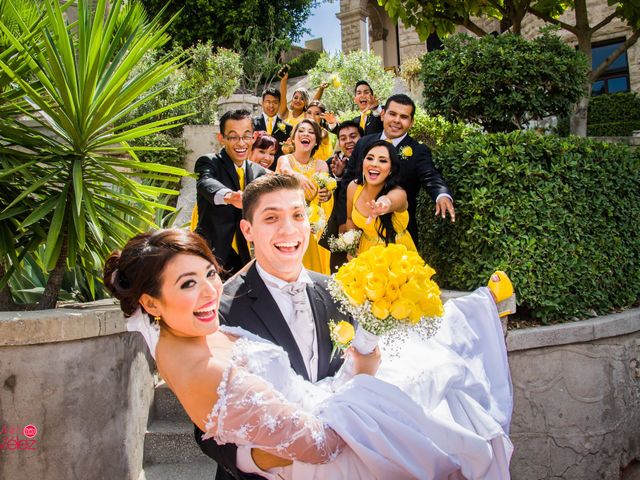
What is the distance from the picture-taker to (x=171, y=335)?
193 cm

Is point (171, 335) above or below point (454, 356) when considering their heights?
above

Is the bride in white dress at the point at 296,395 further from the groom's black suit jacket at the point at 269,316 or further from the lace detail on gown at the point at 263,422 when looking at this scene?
the groom's black suit jacket at the point at 269,316

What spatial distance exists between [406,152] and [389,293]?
2.76 m

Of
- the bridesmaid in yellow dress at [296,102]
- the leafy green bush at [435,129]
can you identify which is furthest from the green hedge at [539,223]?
the bridesmaid in yellow dress at [296,102]

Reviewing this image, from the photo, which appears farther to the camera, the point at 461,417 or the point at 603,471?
the point at 603,471

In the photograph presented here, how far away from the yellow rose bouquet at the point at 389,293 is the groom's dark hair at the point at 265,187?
515 millimetres

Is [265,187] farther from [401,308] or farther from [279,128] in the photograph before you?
[279,128]

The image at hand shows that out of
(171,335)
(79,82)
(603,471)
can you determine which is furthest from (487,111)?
(171,335)

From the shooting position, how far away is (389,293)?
6.37 feet

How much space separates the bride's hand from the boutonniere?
2.72 m

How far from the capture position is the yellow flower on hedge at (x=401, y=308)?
1907 millimetres

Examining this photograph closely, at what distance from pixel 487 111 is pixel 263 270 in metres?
3.59

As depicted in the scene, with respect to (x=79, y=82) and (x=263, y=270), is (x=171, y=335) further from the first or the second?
(x=79, y=82)

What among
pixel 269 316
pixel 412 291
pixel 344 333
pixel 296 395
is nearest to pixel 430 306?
pixel 412 291
